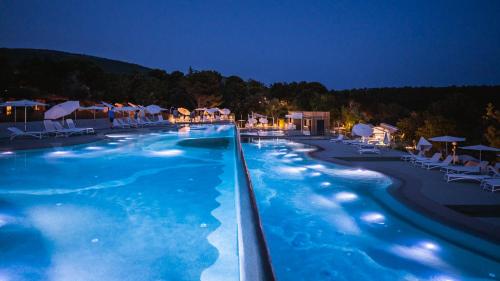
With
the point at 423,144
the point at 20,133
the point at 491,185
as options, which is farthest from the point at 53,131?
the point at 491,185

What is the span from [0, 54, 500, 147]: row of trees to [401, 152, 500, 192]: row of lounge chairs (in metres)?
2.10

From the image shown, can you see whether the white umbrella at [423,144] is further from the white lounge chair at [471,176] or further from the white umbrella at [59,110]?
the white umbrella at [59,110]

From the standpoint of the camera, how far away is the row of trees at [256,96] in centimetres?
1498

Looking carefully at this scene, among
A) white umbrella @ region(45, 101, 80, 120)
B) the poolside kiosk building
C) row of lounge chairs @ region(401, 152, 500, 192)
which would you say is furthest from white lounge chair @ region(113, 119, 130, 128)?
row of lounge chairs @ region(401, 152, 500, 192)

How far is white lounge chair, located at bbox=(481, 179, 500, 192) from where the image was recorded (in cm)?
563

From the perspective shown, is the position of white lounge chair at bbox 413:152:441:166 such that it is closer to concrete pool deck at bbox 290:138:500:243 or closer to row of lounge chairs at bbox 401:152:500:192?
row of lounge chairs at bbox 401:152:500:192

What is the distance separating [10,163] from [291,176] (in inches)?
302

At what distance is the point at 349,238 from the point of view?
195 inches

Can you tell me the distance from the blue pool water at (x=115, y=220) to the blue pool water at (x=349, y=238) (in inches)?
31.0

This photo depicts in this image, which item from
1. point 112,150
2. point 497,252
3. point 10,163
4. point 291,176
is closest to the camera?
point 497,252

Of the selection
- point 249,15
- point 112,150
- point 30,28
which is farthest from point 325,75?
point 112,150

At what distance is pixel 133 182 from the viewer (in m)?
7.85

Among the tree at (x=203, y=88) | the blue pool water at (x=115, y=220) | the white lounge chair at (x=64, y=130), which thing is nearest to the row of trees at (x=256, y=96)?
the tree at (x=203, y=88)

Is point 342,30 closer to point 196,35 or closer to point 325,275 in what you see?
point 196,35
